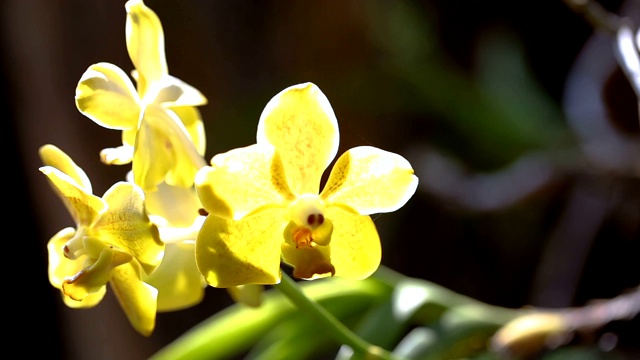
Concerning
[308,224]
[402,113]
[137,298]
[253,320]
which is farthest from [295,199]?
[402,113]

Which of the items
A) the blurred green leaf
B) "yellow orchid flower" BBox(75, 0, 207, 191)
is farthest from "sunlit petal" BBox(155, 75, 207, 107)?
the blurred green leaf

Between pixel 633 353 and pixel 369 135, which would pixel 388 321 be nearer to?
pixel 633 353

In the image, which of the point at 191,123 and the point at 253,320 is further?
the point at 253,320

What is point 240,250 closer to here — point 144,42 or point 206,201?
point 206,201

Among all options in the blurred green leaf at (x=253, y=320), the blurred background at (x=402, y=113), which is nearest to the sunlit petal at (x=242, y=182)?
the blurred green leaf at (x=253, y=320)

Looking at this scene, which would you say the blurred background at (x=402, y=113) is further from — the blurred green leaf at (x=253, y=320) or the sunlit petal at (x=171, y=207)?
the sunlit petal at (x=171, y=207)

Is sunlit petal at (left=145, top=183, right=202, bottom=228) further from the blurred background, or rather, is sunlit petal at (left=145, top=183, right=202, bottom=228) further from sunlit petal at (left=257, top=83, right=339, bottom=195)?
the blurred background
